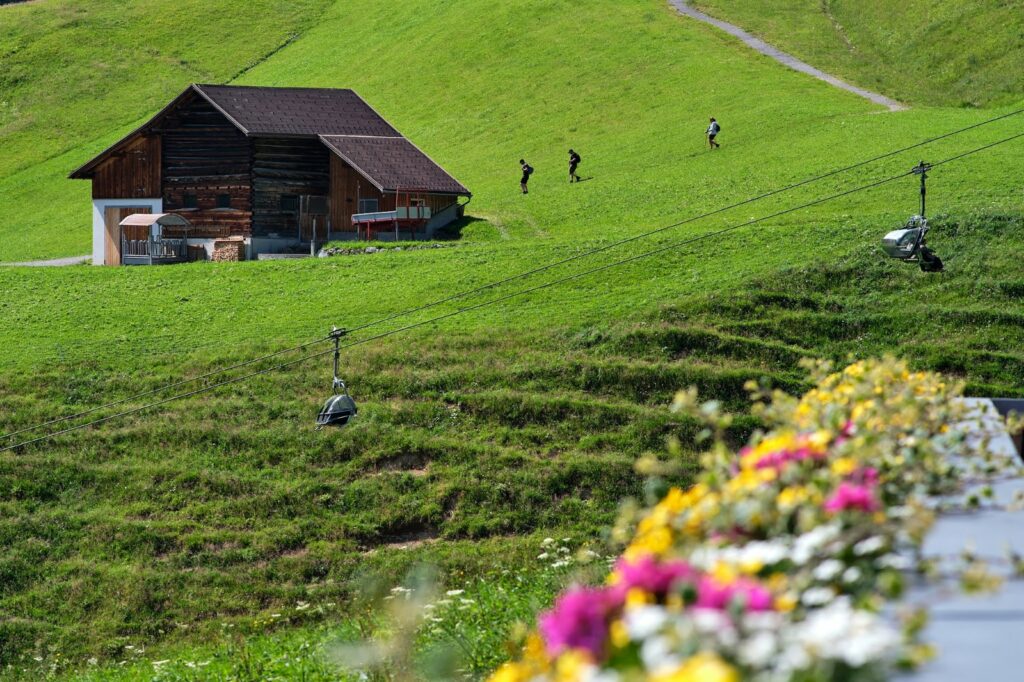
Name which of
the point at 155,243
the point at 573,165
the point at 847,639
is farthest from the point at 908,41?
the point at 847,639

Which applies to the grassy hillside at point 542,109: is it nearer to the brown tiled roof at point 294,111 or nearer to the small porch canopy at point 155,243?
the brown tiled roof at point 294,111

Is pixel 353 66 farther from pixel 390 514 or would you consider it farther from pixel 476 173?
pixel 390 514

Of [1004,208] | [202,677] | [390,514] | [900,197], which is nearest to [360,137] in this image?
[900,197]

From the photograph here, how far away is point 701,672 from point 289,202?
5100 centimetres

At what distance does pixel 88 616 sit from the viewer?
23.8 metres

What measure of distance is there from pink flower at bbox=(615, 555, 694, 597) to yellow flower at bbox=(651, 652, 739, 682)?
0.91m

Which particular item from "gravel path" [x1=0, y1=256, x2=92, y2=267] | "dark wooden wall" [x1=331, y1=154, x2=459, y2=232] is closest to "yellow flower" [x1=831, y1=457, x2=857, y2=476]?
"dark wooden wall" [x1=331, y1=154, x2=459, y2=232]

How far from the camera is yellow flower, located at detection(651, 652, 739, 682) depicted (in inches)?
163

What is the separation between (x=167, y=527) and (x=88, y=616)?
3.34 m

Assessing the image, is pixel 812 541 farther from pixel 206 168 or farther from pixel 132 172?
pixel 132 172

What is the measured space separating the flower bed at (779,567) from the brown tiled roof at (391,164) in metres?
44.2

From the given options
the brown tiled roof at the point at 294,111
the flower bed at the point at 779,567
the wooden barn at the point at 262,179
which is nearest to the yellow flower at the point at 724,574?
the flower bed at the point at 779,567

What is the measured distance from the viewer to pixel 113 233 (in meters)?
56.3

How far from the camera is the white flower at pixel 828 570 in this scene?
5.86 m
